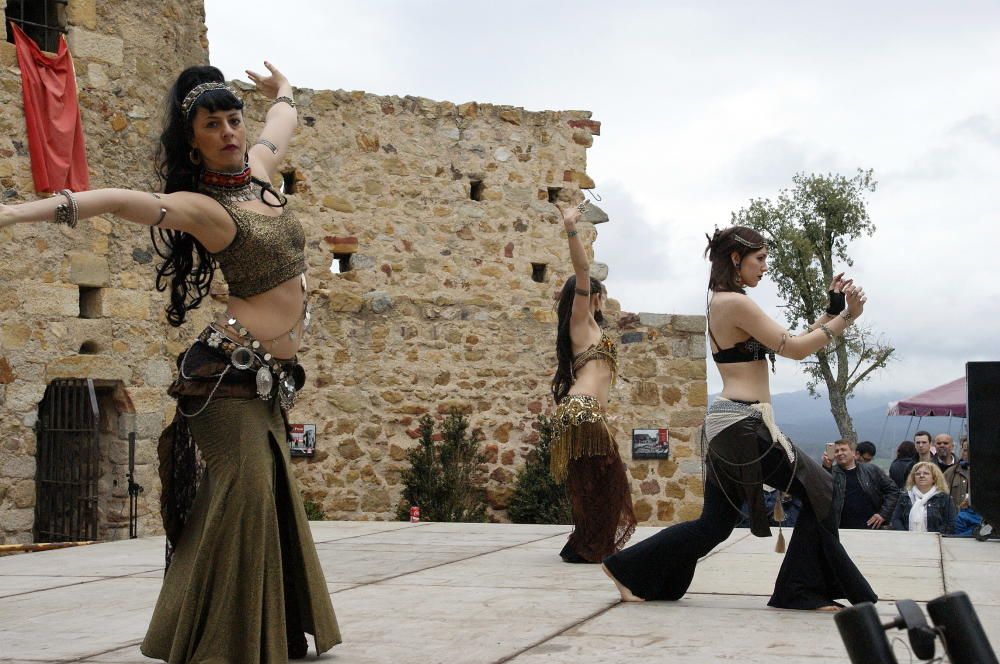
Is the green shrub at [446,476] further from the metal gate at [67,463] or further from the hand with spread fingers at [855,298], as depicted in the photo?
the hand with spread fingers at [855,298]

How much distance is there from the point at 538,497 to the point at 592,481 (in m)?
6.32

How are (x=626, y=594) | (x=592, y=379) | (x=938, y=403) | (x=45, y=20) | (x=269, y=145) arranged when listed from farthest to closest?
(x=938, y=403), (x=45, y=20), (x=592, y=379), (x=626, y=594), (x=269, y=145)

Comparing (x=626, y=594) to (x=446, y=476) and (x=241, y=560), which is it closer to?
(x=241, y=560)

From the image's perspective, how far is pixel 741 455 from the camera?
17.1ft

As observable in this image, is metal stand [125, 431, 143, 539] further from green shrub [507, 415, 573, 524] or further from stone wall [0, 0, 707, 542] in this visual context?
green shrub [507, 415, 573, 524]

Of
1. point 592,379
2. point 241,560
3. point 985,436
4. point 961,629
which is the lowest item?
point 241,560

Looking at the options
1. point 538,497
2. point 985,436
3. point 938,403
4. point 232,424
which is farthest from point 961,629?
point 938,403

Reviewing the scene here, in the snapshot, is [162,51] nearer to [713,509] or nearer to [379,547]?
[379,547]

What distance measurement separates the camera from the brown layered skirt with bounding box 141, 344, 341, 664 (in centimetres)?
374

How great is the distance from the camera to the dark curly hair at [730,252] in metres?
5.42

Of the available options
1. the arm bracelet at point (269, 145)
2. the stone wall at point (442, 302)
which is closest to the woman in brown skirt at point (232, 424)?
the arm bracelet at point (269, 145)

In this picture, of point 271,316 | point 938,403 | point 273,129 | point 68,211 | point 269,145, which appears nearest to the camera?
point 68,211

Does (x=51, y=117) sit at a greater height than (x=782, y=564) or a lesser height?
greater

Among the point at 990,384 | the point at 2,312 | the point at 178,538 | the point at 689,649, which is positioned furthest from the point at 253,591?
the point at 2,312
